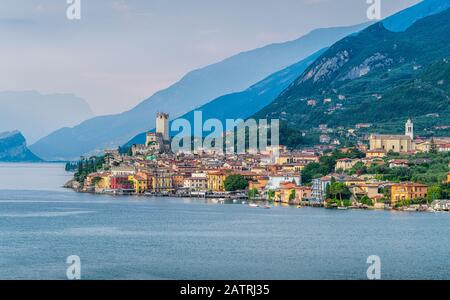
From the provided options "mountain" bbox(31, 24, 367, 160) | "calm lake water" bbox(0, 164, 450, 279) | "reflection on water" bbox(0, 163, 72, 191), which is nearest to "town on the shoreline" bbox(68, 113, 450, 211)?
"reflection on water" bbox(0, 163, 72, 191)

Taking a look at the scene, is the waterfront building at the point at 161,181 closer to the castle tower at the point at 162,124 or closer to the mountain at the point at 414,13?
the castle tower at the point at 162,124

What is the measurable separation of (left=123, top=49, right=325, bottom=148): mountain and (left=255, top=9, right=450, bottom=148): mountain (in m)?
17.3

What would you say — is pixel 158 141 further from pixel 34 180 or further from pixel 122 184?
pixel 122 184

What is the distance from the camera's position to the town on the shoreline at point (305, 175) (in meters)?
24.5

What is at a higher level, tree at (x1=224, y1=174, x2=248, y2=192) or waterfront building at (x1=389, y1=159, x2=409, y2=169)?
waterfront building at (x1=389, y1=159, x2=409, y2=169)

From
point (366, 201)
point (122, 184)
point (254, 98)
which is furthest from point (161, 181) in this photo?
point (254, 98)

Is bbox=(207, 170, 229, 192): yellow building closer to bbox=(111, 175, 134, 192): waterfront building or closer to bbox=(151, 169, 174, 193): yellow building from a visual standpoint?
bbox=(151, 169, 174, 193): yellow building

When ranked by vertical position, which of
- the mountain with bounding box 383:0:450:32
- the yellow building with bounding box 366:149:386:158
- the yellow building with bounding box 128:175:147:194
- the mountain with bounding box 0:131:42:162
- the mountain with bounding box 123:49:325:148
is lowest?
the yellow building with bounding box 128:175:147:194

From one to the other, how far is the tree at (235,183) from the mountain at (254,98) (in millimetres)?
42618

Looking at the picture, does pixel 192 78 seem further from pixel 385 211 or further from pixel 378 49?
pixel 385 211

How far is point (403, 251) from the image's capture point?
14.1 m

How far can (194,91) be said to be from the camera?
9756cm

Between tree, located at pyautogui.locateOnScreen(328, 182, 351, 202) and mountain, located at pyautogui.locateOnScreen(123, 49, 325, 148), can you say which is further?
mountain, located at pyautogui.locateOnScreen(123, 49, 325, 148)

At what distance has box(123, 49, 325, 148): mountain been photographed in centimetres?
7762
